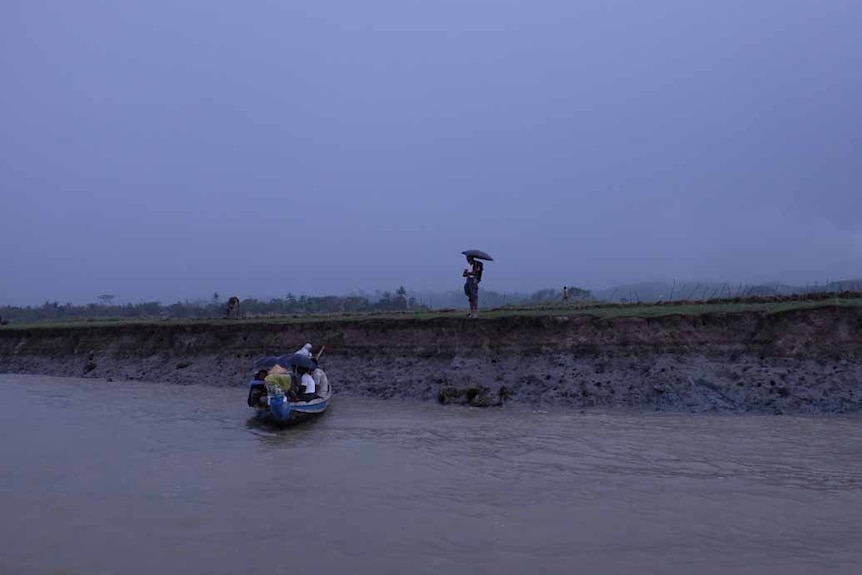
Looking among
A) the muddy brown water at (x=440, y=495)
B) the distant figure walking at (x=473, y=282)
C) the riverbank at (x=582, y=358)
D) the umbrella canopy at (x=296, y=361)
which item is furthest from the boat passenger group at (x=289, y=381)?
the distant figure walking at (x=473, y=282)

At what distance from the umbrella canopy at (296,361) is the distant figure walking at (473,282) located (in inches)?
212

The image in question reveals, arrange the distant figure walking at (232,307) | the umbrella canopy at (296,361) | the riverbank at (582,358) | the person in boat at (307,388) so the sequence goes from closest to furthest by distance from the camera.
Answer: the riverbank at (582,358), the person in boat at (307,388), the umbrella canopy at (296,361), the distant figure walking at (232,307)

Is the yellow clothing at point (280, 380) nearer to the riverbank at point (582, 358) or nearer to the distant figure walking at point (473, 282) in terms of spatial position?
the riverbank at point (582, 358)

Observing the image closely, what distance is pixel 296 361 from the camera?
1484 centimetres

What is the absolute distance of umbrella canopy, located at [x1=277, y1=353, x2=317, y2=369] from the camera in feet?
48.2

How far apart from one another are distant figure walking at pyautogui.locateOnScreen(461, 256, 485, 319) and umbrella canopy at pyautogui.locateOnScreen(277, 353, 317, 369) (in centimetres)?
539

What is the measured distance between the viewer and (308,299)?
136 feet

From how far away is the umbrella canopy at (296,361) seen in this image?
48.2 feet

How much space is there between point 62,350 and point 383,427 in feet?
58.2

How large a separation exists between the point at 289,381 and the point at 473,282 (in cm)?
682

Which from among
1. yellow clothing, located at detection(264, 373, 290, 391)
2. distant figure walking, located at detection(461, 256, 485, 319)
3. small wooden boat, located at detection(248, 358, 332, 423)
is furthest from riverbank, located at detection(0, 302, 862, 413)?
yellow clothing, located at detection(264, 373, 290, 391)

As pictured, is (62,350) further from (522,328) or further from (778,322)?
(778,322)

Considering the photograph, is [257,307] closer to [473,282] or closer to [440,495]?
[473,282]

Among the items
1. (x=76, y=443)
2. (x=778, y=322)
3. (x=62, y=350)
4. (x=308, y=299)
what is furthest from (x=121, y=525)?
(x=308, y=299)
